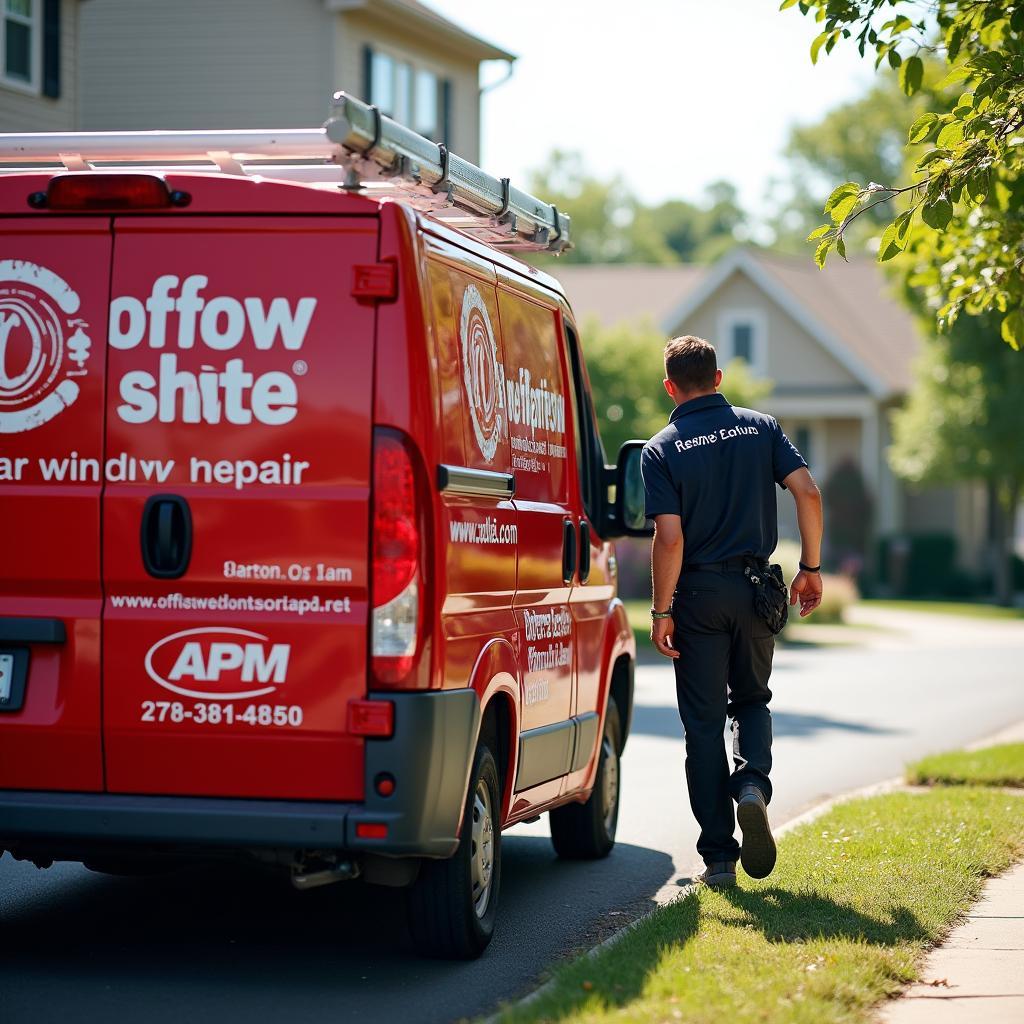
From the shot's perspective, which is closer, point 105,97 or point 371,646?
point 371,646

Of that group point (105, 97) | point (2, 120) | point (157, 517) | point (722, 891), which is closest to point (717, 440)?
point (722, 891)

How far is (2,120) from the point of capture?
1994cm

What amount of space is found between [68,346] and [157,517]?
669 millimetres

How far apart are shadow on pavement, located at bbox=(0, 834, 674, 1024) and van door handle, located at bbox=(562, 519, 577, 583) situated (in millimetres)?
1437

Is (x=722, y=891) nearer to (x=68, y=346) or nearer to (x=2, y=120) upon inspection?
(x=68, y=346)

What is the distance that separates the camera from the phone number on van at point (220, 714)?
19.5 ft

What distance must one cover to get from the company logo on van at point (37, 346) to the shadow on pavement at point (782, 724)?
9460mm

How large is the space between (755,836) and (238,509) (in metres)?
2.63

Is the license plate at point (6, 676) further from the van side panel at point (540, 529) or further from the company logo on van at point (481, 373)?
the van side panel at point (540, 529)

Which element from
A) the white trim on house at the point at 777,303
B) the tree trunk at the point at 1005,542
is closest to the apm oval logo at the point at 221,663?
the tree trunk at the point at 1005,542

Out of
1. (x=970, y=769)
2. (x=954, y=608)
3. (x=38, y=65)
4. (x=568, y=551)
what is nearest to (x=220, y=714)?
(x=568, y=551)

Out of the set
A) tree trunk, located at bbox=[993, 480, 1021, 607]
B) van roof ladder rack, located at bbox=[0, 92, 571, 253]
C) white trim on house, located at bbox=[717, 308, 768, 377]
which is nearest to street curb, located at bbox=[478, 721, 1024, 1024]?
van roof ladder rack, located at bbox=[0, 92, 571, 253]

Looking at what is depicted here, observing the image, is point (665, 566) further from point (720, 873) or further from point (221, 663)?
point (221, 663)

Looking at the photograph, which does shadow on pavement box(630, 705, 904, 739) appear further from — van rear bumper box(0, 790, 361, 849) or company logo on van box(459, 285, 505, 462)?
van rear bumper box(0, 790, 361, 849)
